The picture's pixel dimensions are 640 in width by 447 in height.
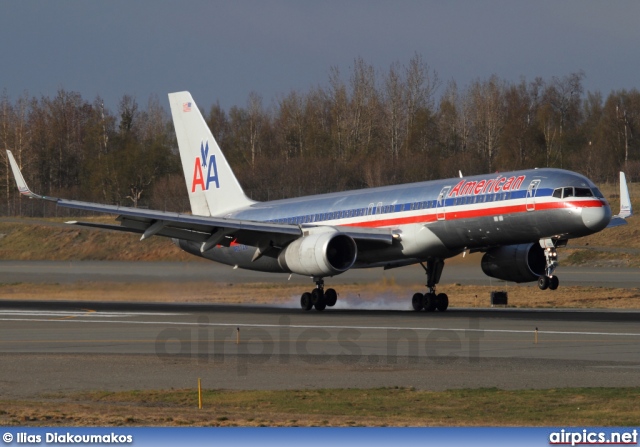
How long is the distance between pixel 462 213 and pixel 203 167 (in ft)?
51.8

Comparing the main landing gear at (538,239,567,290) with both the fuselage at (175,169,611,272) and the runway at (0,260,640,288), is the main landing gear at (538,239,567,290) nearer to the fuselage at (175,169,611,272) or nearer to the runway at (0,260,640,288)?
the fuselage at (175,169,611,272)

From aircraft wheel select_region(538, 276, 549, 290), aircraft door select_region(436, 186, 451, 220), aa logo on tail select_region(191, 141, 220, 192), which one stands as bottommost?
aircraft wheel select_region(538, 276, 549, 290)

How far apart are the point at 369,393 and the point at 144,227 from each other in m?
25.0

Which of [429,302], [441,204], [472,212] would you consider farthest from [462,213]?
[429,302]

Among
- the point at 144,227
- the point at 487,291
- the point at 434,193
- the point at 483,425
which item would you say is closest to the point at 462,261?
the point at 487,291

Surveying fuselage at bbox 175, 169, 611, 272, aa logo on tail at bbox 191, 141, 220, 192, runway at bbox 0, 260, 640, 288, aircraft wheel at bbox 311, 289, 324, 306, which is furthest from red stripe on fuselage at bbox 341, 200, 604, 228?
aa logo on tail at bbox 191, 141, 220, 192

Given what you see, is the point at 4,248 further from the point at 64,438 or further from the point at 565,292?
the point at 64,438

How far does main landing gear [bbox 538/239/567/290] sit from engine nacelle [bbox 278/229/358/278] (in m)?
6.71

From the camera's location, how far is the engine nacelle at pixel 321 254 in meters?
38.3

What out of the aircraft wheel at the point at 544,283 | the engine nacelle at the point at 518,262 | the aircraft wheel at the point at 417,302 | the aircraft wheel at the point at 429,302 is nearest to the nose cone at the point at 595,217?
the aircraft wheel at the point at 544,283

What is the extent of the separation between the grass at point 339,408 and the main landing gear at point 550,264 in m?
16.9

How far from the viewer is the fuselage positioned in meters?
36.3

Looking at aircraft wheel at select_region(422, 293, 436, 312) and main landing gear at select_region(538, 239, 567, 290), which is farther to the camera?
aircraft wheel at select_region(422, 293, 436, 312)

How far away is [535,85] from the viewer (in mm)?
133375
